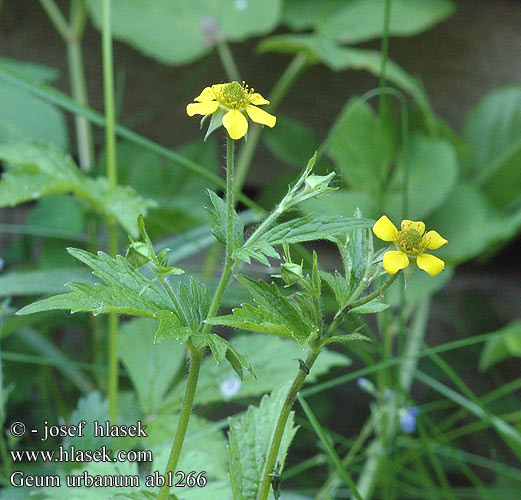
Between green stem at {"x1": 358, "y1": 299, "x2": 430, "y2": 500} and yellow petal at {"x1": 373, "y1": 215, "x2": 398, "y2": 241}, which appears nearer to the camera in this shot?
yellow petal at {"x1": 373, "y1": 215, "x2": 398, "y2": 241}

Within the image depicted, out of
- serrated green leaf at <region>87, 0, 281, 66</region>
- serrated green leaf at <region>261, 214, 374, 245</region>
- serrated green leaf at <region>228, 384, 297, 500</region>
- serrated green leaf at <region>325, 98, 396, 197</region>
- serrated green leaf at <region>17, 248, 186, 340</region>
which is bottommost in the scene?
serrated green leaf at <region>228, 384, 297, 500</region>

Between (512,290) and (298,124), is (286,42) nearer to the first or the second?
(298,124)

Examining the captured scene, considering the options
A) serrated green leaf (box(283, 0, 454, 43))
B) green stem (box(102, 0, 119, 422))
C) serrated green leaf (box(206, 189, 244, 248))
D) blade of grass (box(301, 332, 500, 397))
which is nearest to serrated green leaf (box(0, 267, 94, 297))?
green stem (box(102, 0, 119, 422))

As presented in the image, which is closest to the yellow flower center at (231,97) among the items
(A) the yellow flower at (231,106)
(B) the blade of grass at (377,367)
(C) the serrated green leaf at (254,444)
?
(A) the yellow flower at (231,106)

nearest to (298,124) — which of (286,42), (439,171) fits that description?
(286,42)

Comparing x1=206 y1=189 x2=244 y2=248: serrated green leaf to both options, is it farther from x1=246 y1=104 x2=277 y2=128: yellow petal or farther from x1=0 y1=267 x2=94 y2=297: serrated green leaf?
x1=0 y1=267 x2=94 y2=297: serrated green leaf

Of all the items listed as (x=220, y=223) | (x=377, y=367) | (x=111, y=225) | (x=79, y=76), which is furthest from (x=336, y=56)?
(x=220, y=223)

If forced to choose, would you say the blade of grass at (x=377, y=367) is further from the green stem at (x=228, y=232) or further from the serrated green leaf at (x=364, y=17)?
the serrated green leaf at (x=364, y=17)
